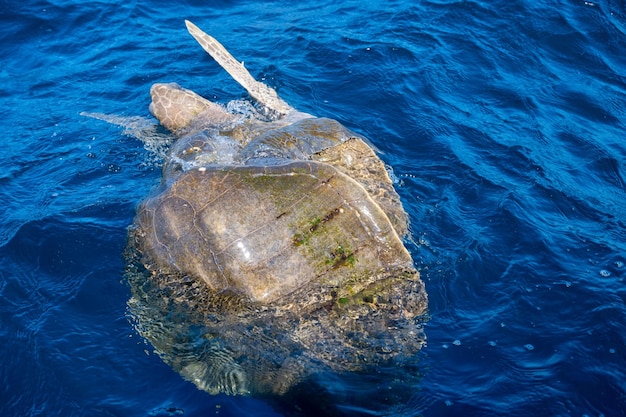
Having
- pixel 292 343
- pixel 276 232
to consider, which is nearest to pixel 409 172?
pixel 276 232

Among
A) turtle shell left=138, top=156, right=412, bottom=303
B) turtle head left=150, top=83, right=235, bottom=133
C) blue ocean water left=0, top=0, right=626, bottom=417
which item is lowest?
blue ocean water left=0, top=0, right=626, bottom=417

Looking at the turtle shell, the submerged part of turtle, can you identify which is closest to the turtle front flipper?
the submerged part of turtle

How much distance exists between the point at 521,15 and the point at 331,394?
876 centimetres

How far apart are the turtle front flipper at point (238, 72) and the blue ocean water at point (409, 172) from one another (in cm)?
57

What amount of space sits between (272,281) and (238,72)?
452 centimetres

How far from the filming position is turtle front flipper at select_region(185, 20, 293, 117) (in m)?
8.57

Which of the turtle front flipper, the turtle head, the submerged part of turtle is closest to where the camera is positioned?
the submerged part of turtle

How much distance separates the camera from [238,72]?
8789 millimetres

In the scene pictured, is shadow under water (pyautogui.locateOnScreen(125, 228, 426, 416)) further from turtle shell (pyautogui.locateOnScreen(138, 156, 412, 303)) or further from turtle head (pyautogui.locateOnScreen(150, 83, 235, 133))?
turtle head (pyautogui.locateOnScreen(150, 83, 235, 133))

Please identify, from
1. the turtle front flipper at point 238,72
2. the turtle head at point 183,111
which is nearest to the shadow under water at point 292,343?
the turtle head at point 183,111

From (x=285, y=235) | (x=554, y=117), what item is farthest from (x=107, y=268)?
(x=554, y=117)

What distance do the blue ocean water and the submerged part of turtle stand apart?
10.6 inches

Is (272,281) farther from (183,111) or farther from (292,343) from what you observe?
(183,111)

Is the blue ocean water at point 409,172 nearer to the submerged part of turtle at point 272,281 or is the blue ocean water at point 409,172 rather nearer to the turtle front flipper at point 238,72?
the submerged part of turtle at point 272,281
